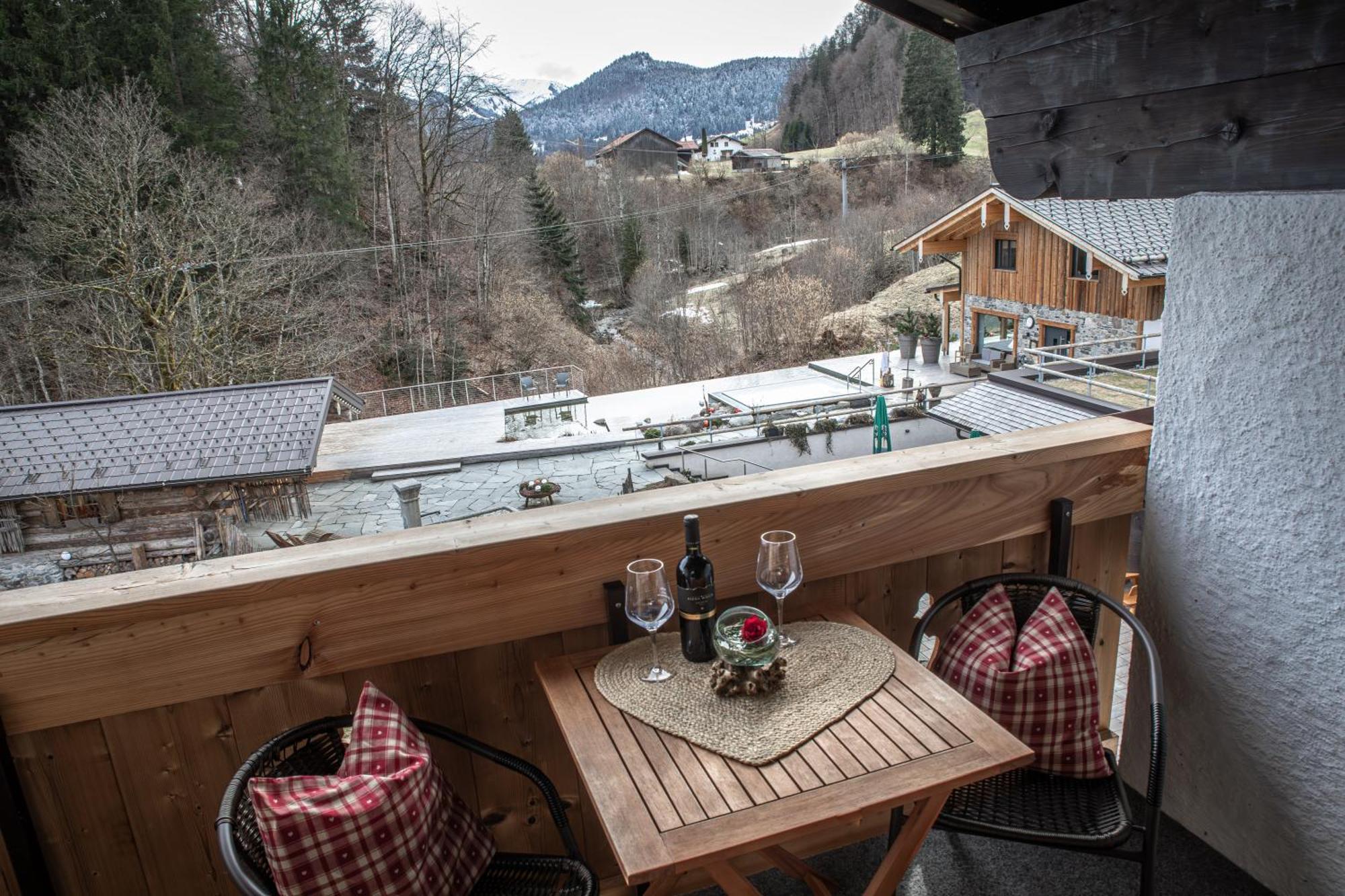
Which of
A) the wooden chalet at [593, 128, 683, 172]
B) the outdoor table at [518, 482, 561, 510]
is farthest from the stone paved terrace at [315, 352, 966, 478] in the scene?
the wooden chalet at [593, 128, 683, 172]

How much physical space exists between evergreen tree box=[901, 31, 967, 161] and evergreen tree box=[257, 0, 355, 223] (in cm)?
810

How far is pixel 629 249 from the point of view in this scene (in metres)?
17.5

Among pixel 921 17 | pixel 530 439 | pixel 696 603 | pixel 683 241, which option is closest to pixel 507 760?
pixel 696 603

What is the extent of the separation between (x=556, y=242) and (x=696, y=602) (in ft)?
52.5

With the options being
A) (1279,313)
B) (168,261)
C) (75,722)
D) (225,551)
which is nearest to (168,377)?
(168,261)

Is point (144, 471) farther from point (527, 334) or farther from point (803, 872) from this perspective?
point (527, 334)

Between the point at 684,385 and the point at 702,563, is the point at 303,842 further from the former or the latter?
the point at 684,385

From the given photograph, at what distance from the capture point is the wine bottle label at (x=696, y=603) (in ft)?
3.39

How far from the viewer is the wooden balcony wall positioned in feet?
3.13

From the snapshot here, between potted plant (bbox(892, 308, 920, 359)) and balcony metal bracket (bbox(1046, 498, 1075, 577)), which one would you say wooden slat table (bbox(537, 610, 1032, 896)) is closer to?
balcony metal bracket (bbox(1046, 498, 1075, 577))

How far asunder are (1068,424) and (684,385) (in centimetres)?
1334

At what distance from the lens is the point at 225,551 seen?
7.50 meters

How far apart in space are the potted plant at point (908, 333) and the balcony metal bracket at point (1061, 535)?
11.5 meters

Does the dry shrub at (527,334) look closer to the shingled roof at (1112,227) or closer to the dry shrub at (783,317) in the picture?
the dry shrub at (783,317)
